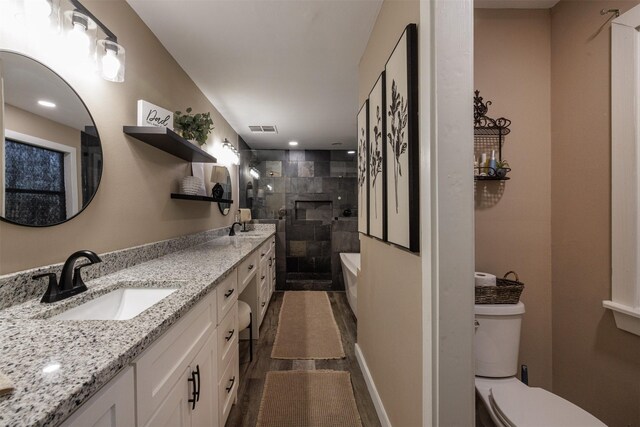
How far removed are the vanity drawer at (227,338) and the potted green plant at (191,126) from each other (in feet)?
4.42

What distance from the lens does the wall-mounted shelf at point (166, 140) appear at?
151 cm

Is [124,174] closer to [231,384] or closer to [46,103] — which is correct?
[46,103]

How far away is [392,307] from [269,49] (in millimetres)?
1968

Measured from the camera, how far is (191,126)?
6.70 ft

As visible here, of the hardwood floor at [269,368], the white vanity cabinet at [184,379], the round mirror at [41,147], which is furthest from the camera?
the hardwood floor at [269,368]

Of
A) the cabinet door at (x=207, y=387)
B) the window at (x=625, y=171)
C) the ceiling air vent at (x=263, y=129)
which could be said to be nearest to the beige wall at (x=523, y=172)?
the window at (x=625, y=171)

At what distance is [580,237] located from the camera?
1.42m

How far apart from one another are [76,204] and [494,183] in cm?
220

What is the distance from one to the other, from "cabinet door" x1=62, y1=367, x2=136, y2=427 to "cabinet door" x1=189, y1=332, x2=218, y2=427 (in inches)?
15.7

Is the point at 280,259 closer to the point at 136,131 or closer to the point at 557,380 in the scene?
the point at 136,131

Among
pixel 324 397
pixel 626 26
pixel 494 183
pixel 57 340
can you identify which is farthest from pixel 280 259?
pixel 626 26

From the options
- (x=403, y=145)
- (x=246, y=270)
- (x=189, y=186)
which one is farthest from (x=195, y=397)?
(x=189, y=186)

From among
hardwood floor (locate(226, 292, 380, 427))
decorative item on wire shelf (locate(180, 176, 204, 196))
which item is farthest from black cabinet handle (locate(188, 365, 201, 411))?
decorative item on wire shelf (locate(180, 176, 204, 196))

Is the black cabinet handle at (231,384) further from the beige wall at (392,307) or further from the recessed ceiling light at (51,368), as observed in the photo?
the recessed ceiling light at (51,368)
